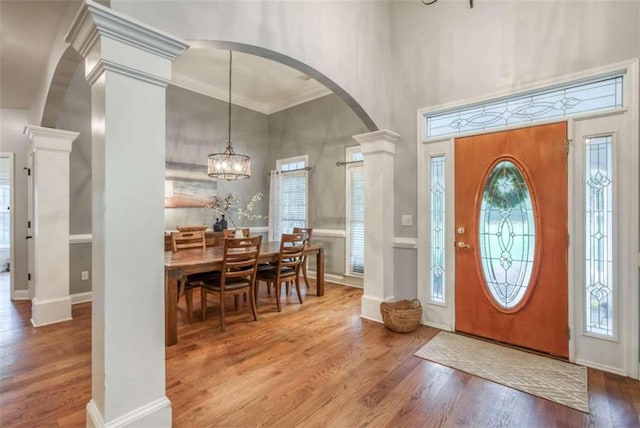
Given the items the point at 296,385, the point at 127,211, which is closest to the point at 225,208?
the point at 296,385

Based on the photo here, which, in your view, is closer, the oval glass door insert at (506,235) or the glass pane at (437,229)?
the oval glass door insert at (506,235)

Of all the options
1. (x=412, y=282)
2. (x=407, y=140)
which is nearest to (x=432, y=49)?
(x=407, y=140)

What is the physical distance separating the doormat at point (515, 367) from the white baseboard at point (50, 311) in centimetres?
390

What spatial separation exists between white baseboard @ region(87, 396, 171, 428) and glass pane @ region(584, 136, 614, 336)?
315 cm

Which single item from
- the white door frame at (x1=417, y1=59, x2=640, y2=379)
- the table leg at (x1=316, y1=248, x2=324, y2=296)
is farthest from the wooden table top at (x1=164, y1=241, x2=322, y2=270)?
the white door frame at (x1=417, y1=59, x2=640, y2=379)

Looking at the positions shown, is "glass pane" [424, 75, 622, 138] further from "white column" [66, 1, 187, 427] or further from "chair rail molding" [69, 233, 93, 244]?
"chair rail molding" [69, 233, 93, 244]

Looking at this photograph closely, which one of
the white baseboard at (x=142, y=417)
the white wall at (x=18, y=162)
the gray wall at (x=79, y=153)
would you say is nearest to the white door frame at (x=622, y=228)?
the white baseboard at (x=142, y=417)

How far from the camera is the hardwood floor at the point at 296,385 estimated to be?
186 centimetres

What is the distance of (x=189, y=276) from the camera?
11.7ft

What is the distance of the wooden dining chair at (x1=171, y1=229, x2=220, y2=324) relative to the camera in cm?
343

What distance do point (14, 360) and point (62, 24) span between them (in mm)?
2892

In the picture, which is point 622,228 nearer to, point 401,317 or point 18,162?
point 401,317

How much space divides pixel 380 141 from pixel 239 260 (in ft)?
6.72

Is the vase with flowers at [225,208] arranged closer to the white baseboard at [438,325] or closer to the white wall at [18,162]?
the white wall at [18,162]
